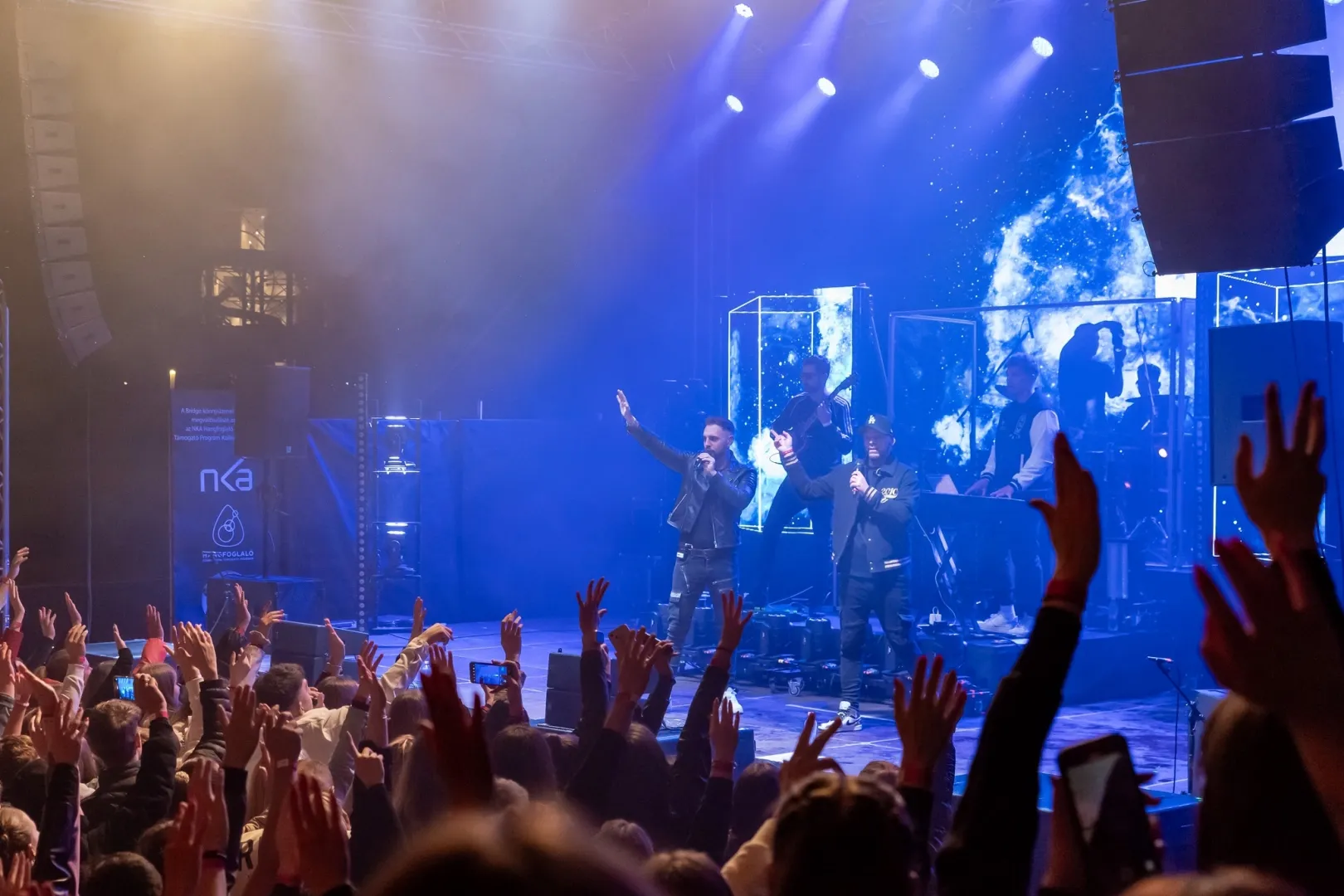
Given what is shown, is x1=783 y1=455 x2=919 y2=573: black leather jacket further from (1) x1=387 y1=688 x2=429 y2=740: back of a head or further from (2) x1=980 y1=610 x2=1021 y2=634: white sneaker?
(1) x1=387 y1=688 x2=429 y2=740: back of a head

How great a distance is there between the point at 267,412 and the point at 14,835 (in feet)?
33.9

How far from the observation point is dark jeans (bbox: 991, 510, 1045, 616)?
11195 millimetres

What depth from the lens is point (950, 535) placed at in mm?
11719

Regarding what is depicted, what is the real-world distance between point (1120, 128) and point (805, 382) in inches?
203

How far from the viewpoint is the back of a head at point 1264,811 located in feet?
5.23

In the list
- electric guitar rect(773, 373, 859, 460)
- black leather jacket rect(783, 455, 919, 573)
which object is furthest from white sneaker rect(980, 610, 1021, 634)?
electric guitar rect(773, 373, 859, 460)

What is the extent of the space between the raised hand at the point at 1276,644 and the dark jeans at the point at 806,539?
32.9ft

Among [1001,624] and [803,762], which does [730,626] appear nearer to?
[803,762]

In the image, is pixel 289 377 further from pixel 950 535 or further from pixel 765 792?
pixel 765 792

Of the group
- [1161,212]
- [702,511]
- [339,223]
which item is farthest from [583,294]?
[1161,212]

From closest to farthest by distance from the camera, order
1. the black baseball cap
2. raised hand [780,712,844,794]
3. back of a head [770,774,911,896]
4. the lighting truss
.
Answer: back of a head [770,774,911,896] < raised hand [780,712,844,794] < the black baseball cap < the lighting truss

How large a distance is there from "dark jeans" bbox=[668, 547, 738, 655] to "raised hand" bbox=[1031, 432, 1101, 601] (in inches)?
351

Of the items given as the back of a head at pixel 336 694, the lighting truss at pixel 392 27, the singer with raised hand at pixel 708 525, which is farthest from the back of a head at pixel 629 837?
the lighting truss at pixel 392 27

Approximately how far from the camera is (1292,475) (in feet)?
5.96
